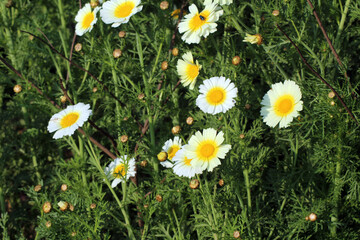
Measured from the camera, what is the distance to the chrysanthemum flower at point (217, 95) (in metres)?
1.61

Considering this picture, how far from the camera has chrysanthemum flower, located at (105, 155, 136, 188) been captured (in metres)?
1.85

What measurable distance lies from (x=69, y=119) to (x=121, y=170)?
13.9 inches

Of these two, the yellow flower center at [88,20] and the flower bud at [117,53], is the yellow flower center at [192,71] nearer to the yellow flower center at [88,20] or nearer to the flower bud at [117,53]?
the flower bud at [117,53]

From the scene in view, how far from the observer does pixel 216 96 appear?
1639 millimetres

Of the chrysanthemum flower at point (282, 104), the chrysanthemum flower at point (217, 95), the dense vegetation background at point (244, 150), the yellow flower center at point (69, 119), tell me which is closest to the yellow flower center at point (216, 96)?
the chrysanthemum flower at point (217, 95)

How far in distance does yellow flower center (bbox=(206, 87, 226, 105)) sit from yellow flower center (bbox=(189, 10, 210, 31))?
32cm

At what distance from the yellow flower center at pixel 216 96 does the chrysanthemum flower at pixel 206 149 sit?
0.12m

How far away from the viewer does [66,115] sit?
1.89 m

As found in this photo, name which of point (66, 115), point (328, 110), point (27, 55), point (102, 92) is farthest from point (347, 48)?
point (27, 55)

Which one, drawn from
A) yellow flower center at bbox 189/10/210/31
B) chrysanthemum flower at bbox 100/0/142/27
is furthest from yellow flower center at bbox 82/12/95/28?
yellow flower center at bbox 189/10/210/31

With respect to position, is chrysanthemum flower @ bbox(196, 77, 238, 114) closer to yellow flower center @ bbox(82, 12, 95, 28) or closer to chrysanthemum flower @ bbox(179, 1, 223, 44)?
chrysanthemum flower @ bbox(179, 1, 223, 44)

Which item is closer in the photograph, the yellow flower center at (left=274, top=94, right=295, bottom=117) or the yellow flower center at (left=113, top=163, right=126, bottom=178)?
the yellow flower center at (left=274, top=94, right=295, bottom=117)

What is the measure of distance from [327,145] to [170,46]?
984 mm

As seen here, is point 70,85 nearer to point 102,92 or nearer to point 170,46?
point 102,92
